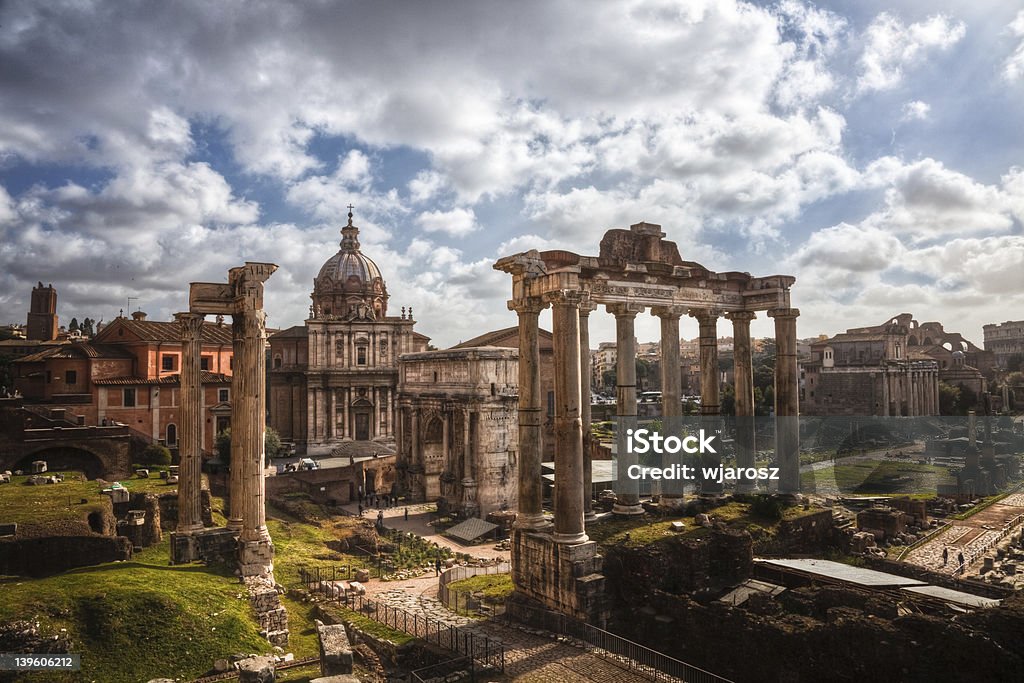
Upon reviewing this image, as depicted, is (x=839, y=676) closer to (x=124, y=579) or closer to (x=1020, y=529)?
(x=124, y=579)

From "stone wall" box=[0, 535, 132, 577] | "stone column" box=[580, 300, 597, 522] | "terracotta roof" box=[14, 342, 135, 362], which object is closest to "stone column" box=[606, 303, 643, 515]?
"stone column" box=[580, 300, 597, 522]

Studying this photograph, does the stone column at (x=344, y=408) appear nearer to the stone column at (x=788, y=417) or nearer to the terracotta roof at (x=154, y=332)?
the terracotta roof at (x=154, y=332)

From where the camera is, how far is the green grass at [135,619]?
39.4 ft

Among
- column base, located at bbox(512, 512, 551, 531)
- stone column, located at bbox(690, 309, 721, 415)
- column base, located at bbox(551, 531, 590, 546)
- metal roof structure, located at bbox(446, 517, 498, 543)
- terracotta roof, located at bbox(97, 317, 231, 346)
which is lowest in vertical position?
metal roof structure, located at bbox(446, 517, 498, 543)

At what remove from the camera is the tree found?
34906 millimetres

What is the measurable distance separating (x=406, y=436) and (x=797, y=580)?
28342mm

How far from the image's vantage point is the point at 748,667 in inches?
465

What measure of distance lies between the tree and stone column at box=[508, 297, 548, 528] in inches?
1049

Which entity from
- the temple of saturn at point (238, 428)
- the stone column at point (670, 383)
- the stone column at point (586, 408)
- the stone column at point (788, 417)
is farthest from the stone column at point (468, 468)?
the stone column at point (788, 417)

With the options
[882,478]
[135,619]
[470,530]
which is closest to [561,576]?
[135,619]

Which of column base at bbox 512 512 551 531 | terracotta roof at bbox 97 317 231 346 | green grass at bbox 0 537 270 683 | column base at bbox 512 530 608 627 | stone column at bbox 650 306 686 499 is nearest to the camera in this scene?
green grass at bbox 0 537 270 683

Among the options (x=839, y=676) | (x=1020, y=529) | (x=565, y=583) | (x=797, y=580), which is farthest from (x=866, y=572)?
(x=1020, y=529)

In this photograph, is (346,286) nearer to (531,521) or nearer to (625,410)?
(625,410)

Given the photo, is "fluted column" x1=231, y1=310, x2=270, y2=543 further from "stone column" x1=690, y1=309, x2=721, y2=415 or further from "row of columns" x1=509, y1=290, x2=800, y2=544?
"stone column" x1=690, y1=309, x2=721, y2=415
